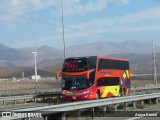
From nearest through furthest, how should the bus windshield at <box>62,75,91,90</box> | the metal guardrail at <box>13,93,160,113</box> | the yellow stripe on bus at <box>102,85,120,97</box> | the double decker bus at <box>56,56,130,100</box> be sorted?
the metal guardrail at <box>13,93,160,113</box> → the double decker bus at <box>56,56,130,100</box> → the bus windshield at <box>62,75,91,90</box> → the yellow stripe on bus at <box>102,85,120,97</box>

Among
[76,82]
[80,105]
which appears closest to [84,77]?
[76,82]

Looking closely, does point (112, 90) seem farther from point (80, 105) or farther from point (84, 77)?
point (80, 105)

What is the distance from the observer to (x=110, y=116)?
18.6 meters

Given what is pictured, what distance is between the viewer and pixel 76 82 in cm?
3033

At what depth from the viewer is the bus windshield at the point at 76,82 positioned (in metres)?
30.2

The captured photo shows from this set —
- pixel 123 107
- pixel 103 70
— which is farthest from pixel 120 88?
pixel 123 107

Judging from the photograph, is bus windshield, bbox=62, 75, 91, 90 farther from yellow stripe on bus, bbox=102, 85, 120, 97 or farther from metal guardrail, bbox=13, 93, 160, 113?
metal guardrail, bbox=13, 93, 160, 113

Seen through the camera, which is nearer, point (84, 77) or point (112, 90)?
point (84, 77)

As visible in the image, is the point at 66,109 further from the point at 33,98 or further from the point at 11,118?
the point at 33,98

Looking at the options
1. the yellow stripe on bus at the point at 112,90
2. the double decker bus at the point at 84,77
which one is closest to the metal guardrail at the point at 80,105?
the double decker bus at the point at 84,77

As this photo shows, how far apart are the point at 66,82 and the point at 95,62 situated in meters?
2.67

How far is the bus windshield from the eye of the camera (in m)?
30.2

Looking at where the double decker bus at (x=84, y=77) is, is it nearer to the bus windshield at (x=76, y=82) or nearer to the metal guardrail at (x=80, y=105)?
the bus windshield at (x=76, y=82)

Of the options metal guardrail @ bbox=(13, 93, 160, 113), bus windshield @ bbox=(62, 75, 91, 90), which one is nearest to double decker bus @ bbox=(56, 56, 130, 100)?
bus windshield @ bbox=(62, 75, 91, 90)
